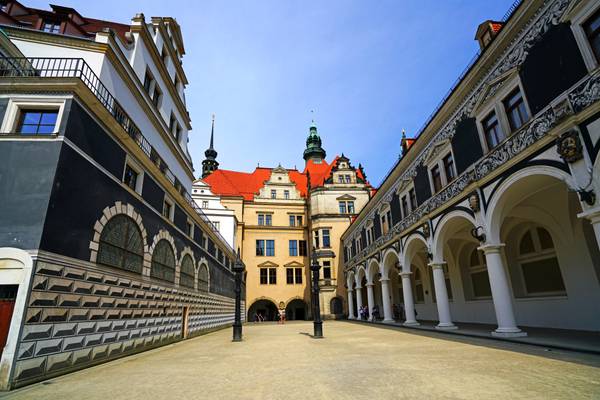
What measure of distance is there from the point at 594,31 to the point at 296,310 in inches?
1507

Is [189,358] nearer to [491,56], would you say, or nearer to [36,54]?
[36,54]

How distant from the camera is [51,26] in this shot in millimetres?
12391

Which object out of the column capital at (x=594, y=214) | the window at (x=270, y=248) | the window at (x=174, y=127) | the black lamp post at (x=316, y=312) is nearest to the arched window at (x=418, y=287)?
the black lamp post at (x=316, y=312)

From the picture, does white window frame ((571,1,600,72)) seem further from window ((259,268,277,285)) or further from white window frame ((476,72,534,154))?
window ((259,268,277,285))

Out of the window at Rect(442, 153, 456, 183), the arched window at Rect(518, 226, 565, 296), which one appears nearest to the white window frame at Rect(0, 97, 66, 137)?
the window at Rect(442, 153, 456, 183)

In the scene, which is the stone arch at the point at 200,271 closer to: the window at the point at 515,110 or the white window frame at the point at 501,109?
the white window frame at the point at 501,109

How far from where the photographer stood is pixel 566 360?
655 centimetres

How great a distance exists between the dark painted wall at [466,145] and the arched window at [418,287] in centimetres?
1386

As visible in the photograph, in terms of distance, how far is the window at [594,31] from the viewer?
7535 millimetres

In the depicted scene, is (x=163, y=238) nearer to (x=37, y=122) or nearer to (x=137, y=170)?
(x=137, y=170)

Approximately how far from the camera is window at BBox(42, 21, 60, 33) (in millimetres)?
12281

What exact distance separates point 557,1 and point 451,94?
16.4ft

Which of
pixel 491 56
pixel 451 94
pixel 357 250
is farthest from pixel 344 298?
pixel 491 56

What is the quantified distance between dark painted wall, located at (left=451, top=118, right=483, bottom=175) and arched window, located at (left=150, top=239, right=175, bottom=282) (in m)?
13.5
